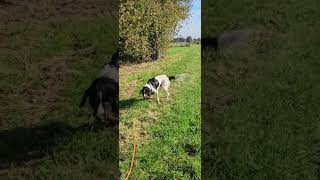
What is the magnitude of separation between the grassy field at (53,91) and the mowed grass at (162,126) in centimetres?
55

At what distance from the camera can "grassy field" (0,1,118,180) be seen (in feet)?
28.8

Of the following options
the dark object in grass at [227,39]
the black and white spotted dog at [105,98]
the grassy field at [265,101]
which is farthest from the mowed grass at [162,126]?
the dark object in grass at [227,39]

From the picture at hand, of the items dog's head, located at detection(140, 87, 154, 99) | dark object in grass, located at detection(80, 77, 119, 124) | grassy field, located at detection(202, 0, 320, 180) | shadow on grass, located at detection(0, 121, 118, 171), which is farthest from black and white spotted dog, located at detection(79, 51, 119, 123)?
grassy field, located at detection(202, 0, 320, 180)

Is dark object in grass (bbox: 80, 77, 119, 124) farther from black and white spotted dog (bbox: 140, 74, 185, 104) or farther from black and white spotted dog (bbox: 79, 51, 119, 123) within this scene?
black and white spotted dog (bbox: 140, 74, 185, 104)

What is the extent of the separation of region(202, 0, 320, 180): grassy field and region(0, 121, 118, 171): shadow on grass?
2618 mm

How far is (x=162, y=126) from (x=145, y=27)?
6.63 metres

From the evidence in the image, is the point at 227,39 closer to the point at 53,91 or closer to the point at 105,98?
the point at 53,91

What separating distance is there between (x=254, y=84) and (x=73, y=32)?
27.6ft

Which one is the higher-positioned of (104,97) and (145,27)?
(145,27)

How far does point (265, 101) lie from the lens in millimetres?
11484

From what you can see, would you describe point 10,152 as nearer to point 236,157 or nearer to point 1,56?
point 236,157

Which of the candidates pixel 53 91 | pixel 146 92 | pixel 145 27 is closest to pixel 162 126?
pixel 146 92

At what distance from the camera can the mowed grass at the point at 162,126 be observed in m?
8.63

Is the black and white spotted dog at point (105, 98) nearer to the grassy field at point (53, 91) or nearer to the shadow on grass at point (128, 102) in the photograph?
the grassy field at point (53, 91)
